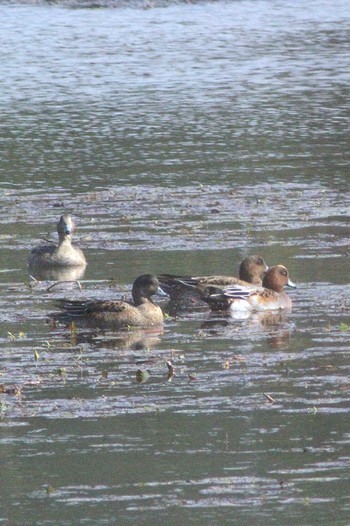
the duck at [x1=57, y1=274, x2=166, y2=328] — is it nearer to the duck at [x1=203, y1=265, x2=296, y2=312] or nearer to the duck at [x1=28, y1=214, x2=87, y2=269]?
the duck at [x1=203, y1=265, x2=296, y2=312]

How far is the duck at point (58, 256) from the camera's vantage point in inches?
667

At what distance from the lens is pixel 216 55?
4391cm

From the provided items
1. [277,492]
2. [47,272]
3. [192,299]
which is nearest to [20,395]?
[277,492]

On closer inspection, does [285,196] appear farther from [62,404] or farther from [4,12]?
[4,12]

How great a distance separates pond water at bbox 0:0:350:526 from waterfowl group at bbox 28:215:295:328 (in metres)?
0.16

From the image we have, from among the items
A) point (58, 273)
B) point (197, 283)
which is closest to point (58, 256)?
point (58, 273)

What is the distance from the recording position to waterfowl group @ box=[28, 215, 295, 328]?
13656mm

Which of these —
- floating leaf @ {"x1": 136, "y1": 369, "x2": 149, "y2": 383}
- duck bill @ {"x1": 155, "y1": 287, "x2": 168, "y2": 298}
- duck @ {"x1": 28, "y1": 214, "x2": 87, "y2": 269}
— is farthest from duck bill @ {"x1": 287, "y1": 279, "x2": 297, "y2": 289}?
floating leaf @ {"x1": 136, "y1": 369, "x2": 149, "y2": 383}

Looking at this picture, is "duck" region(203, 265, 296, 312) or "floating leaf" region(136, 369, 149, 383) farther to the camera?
"duck" region(203, 265, 296, 312)

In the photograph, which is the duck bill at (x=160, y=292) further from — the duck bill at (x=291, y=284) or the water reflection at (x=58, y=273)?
the water reflection at (x=58, y=273)

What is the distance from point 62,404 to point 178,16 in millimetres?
46459

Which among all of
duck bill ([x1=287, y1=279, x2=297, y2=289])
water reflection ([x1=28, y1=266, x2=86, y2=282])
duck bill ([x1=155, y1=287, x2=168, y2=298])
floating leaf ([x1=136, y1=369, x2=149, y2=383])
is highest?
duck bill ([x1=155, y1=287, x2=168, y2=298])

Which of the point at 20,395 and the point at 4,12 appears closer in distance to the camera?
the point at 20,395

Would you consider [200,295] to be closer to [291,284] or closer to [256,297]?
[256,297]
